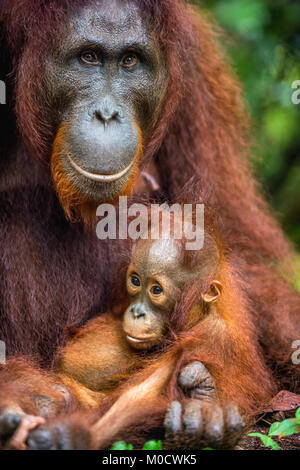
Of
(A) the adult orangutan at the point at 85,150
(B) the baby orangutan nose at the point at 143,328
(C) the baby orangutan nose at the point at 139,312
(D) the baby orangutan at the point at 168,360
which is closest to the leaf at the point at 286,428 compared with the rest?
(D) the baby orangutan at the point at 168,360

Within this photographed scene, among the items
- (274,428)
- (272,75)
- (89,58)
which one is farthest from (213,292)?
(272,75)

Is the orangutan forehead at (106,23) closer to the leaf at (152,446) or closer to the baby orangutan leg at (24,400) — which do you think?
the baby orangutan leg at (24,400)

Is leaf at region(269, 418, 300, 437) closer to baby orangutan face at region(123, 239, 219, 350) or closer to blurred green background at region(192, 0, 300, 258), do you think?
baby orangutan face at region(123, 239, 219, 350)

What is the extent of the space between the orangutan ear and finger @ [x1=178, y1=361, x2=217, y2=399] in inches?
11.2

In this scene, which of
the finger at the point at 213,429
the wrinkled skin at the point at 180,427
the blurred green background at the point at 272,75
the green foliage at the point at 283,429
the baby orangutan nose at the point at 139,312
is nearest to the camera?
the wrinkled skin at the point at 180,427

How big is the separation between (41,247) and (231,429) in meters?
1.19

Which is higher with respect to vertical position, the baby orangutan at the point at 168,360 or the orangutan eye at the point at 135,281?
the orangutan eye at the point at 135,281

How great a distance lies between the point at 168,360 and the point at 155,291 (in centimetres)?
29

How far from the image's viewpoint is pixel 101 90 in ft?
9.32

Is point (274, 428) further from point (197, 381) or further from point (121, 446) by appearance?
point (121, 446)

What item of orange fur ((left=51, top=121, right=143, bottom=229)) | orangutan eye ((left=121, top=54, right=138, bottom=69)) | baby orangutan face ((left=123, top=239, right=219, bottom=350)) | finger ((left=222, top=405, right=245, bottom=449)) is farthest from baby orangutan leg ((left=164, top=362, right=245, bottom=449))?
orangutan eye ((left=121, top=54, right=138, bottom=69))

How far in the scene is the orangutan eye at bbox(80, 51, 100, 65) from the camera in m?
2.88

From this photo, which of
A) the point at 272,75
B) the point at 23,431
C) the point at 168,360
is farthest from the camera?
the point at 272,75

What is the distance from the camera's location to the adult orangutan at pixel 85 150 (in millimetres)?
2848
